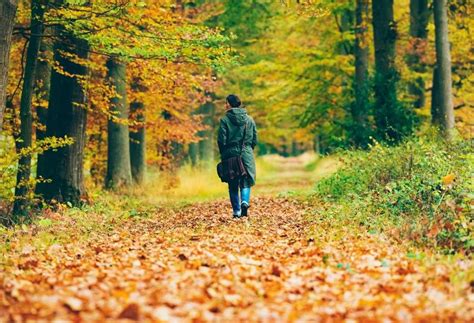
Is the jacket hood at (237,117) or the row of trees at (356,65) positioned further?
the row of trees at (356,65)

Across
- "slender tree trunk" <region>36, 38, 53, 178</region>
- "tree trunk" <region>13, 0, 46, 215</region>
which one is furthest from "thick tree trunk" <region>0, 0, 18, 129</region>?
"slender tree trunk" <region>36, 38, 53, 178</region>

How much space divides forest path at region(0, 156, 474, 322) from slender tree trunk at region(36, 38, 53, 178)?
633 centimetres

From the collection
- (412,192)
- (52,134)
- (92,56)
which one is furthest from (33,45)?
(412,192)

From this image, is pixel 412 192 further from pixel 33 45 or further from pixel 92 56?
pixel 92 56

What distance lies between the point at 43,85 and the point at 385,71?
942 cm

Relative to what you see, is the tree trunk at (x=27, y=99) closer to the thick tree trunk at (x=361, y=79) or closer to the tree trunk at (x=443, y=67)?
the thick tree trunk at (x=361, y=79)

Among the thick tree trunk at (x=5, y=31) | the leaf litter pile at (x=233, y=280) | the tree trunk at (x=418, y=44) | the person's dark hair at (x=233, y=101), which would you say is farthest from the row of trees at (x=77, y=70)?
the tree trunk at (x=418, y=44)

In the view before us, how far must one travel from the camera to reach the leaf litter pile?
184 inches

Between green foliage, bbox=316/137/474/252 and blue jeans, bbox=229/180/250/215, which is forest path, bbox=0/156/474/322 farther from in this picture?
blue jeans, bbox=229/180/250/215

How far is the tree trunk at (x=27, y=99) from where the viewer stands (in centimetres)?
1202

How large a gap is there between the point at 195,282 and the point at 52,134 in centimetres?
917

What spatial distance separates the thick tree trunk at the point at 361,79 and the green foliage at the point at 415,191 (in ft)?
13.3

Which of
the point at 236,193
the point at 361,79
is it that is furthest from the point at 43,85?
the point at 361,79

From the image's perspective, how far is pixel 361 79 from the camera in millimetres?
23547
